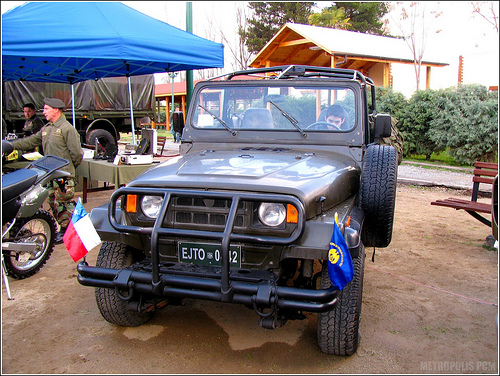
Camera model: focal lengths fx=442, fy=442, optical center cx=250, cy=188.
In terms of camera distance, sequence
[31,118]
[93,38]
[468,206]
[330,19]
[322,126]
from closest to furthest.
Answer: [322,126]
[468,206]
[93,38]
[31,118]
[330,19]

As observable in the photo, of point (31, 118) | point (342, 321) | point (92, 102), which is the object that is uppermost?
point (92, 102)

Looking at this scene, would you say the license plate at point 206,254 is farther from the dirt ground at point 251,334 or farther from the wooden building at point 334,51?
the wooden building at point 334,51

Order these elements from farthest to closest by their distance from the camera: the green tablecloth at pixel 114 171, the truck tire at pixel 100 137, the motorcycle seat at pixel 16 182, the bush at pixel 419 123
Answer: the bush at pixel 419 123 < the truck tire at pixel 100 137 < the green tablecloth at pixel 114 171 < the motorcycle seat at pixel 16 182

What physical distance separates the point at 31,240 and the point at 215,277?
2.62 meters

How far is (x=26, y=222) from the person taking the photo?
170 inches

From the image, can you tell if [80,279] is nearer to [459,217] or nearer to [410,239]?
[410,239]

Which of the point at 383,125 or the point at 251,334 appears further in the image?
the point at 383,125

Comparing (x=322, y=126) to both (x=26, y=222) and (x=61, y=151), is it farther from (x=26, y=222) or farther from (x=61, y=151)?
(x=61, y=151)

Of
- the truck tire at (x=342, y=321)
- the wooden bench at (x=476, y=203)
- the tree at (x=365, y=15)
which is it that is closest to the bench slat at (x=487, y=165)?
the wooden bench at (x=476, y=203)

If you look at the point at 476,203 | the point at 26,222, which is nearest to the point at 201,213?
the point at 26,222

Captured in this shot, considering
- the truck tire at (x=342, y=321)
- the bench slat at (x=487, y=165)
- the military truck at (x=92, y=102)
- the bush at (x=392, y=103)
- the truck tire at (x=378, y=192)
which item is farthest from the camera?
the bush at (x=392, y=103)

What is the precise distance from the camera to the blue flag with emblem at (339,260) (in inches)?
94.1

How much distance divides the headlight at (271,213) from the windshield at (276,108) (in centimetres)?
139

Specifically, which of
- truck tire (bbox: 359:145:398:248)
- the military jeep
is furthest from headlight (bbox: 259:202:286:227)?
truck tire (bbox: 359:145:398:248)
